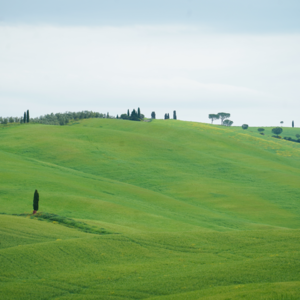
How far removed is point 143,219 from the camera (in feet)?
105

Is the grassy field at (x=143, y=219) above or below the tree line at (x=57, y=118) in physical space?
below

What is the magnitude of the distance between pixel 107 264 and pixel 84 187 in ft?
80.5

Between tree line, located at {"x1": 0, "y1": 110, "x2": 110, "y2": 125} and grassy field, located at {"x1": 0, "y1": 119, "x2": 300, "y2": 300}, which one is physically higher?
tree line, located at {"x1": 0, "y1": 110, "x2": 110, "y2": 125}

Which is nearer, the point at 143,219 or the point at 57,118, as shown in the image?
the point at 143,219

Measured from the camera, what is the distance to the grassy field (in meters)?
15.3

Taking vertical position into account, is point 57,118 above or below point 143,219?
above

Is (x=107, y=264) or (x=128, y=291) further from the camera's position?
(x=107, y=264)

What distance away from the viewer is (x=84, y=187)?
138 ft

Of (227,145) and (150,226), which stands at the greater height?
(227,145)

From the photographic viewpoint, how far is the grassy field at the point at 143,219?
1533 cm

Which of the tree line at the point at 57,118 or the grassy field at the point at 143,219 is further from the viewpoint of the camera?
the tree line at the point at 57,118

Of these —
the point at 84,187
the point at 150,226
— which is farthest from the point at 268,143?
the point at 150,226

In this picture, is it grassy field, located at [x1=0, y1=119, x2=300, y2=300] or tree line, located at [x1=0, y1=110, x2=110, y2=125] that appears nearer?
grassy field, located at [x1=0, y1=119, x2=300, y2=300]

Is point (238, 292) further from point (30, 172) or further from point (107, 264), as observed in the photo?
point (30, 172)
